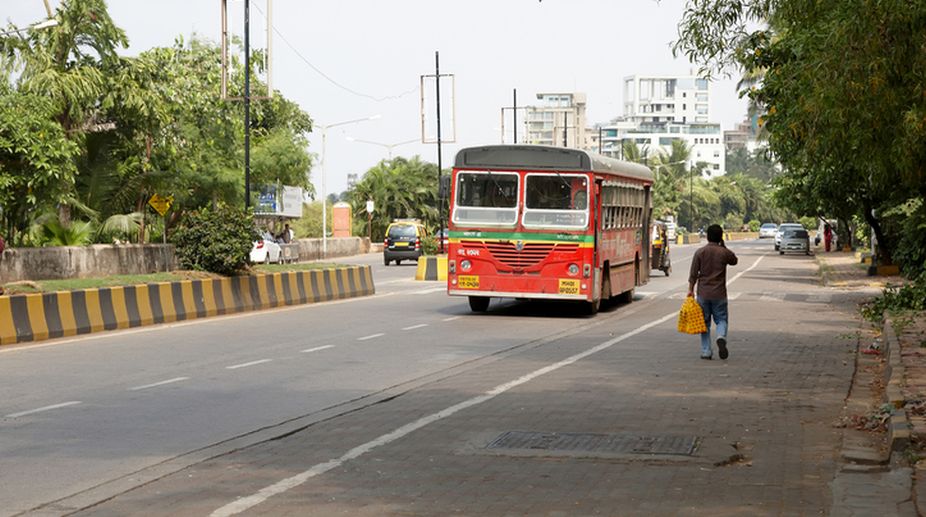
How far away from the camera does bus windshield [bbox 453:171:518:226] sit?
24469 mm

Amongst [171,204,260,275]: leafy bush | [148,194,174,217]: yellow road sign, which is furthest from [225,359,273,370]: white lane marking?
[148,194,174,217]: yellow road sign

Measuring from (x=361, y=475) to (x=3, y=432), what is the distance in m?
3.59

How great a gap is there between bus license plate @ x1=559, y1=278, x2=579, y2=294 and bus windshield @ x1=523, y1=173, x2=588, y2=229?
968 mm

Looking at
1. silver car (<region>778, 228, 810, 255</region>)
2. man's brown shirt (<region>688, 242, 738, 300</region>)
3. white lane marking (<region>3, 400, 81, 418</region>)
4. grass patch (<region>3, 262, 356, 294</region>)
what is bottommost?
silver car (<region>778, 228, 810, 255</region>)

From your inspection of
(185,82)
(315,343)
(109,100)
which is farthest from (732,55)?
(185,82)

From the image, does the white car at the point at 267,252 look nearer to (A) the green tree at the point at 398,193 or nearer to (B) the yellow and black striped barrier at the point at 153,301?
(B) the yellow and black striped barrier at the point at 153,301

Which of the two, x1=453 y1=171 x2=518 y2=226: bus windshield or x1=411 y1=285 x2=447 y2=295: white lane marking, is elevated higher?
x1=453 y1=171 x2=518 y2=226: bus windshield

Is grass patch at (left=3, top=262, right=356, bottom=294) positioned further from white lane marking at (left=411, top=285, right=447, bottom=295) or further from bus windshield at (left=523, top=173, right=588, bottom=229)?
bus windshield at (left=523, top=173, right=588, bottom=229)

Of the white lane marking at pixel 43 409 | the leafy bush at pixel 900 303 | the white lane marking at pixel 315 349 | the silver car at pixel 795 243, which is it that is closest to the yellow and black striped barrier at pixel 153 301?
the white lane marking at pixel 315 349

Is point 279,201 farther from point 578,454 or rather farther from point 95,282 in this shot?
point 578,454

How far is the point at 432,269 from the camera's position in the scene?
139 feet

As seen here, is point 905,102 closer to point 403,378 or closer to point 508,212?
point 403,378

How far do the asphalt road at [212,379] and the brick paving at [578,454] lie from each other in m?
0.48

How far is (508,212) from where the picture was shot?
24.4 m
